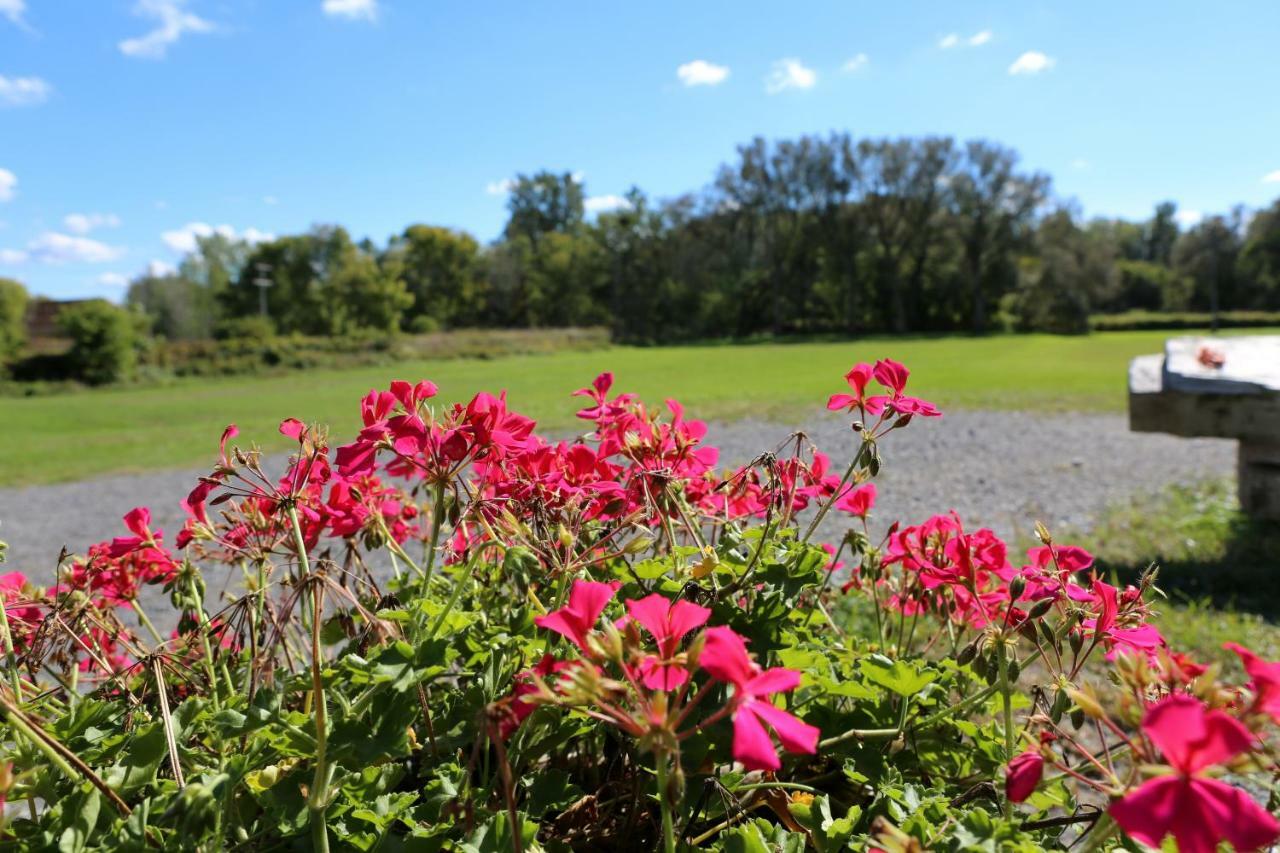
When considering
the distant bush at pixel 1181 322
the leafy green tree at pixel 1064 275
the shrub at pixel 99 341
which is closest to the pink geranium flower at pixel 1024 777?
the shrub at pixel 99 341

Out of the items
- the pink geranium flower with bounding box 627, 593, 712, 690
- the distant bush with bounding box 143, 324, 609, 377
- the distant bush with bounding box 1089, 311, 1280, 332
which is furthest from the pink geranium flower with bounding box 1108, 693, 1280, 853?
the distant bush with bounding box 1089, 311, 1280, 332

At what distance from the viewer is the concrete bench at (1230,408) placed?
4074 millimetres

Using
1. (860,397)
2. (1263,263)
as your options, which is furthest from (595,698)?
(1263,263)

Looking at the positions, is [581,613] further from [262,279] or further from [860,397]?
[262,279]

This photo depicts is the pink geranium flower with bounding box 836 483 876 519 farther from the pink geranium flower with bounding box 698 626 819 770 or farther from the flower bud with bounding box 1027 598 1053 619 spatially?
the pink geranium flower with bounding box 698 626 819 770

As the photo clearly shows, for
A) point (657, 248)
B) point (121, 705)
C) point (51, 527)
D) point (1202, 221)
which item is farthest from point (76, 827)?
point (1202, 221)

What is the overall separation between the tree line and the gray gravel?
38.7m

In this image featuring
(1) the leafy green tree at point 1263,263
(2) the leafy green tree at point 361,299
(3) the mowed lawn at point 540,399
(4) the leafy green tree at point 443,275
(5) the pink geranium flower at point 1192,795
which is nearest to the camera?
(5) the pink geranium flower at point 1192,795

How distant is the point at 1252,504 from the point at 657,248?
165 ft

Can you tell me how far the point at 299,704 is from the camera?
1120 mm

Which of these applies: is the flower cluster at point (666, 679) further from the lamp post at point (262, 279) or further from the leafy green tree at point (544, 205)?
the leafy green tree at point (544, 205)

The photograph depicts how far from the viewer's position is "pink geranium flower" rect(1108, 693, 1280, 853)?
1.48 feet

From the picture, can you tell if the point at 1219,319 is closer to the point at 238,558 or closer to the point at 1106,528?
the point at 1106,528

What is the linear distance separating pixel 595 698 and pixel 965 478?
6.70 m
